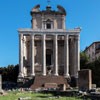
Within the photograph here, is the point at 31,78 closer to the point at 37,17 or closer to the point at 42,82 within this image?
the point at 42,82

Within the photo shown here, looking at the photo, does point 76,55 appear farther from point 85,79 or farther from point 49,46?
point 85,79

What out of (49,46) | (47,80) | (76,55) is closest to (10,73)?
(49,46)

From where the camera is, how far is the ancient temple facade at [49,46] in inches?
2643

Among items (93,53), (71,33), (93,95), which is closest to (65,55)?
(71,33)

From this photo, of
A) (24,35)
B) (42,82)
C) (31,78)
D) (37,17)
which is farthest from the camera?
(37,17)

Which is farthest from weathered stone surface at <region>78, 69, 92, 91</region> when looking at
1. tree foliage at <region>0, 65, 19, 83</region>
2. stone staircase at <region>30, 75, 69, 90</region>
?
tree foliage at <region>0, 65, 19, 83</region>

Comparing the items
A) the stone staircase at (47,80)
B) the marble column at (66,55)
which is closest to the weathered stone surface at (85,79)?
the stone staircase at (47,80)

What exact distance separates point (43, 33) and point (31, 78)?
9.10m

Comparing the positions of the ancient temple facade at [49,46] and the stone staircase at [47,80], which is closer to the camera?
the stone staircase at [47,80]

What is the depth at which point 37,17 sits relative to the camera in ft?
238

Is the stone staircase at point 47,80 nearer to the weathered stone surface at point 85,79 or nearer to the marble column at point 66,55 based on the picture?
the marble column at point 66,55

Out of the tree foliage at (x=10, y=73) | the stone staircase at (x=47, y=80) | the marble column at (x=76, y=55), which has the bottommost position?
the stone staircase at (x=47, y=80)

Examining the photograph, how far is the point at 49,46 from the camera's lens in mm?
71250

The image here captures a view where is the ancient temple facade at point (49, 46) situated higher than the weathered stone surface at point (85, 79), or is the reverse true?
the ancient temple facade at point (49, 46)
